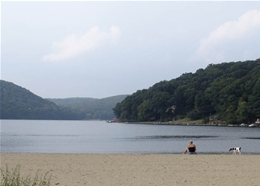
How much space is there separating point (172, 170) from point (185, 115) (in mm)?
165673

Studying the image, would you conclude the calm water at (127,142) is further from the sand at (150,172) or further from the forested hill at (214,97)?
the forested hill at (214,97)

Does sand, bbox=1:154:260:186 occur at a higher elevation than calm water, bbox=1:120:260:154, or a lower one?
higher

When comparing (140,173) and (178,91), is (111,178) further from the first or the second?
(178,91)

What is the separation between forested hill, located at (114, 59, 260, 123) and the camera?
14175 centimetres

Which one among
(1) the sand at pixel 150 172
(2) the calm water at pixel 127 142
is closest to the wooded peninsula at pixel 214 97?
(2) the calm water at pixel 127 142

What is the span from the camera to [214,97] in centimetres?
16200

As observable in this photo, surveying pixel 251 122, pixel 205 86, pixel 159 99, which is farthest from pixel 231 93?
pixel 159 99

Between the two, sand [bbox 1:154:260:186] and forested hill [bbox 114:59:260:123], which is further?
forested hill [bbox 114:59:260:123]

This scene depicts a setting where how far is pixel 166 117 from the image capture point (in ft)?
625

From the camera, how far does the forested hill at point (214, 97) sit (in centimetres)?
14175

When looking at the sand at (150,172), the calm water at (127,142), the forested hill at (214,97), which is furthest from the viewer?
the forested hill at (214,97)

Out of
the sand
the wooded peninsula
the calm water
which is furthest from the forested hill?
the sand

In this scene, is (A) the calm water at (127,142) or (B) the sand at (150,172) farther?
(A) the calm water at (127,142)

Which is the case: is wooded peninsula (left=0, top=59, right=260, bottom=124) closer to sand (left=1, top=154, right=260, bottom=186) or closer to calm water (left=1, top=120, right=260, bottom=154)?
calm water (left=1, top=120, right=260, bottom=154)
